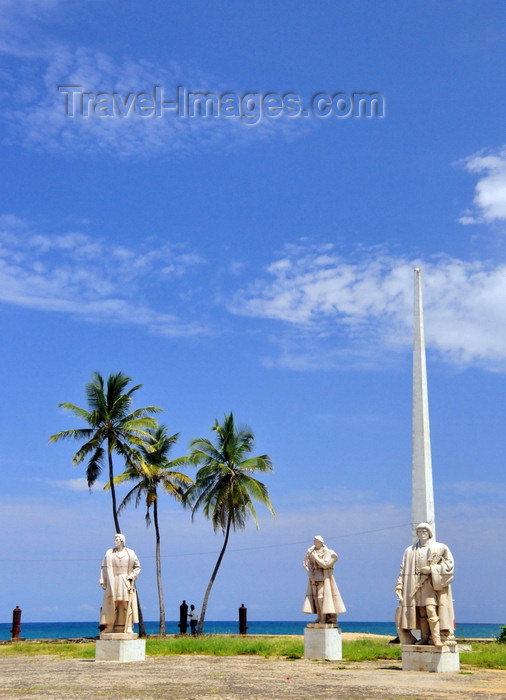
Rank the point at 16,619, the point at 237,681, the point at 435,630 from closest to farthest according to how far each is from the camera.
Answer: the point at 237,681 → the point at 435,630 → the point at 16,619

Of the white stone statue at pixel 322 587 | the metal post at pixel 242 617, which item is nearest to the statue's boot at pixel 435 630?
the white stone statue at pixel 322 587

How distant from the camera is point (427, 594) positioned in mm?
14383

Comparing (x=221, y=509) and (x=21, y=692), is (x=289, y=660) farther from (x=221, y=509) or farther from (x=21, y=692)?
(x=221, y=509)

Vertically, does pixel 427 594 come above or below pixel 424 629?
above

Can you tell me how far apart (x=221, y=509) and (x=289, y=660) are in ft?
54.3

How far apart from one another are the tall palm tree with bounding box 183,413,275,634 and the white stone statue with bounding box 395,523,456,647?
62.7ft

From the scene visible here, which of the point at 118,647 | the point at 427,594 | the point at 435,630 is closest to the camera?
the point at 435,630

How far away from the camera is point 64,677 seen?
43.3 ft

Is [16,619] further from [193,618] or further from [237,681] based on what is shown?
[237,681]

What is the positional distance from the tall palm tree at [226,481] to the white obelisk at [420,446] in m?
12.9

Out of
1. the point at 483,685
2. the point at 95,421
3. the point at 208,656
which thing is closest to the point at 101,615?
the point at 208,656

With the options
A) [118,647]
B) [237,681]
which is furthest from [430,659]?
[118,647]

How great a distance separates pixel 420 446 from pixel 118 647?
30.9 ft

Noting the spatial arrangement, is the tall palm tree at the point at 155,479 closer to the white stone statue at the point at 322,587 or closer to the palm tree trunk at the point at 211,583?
the palm tree trunk at the point at 211,583
